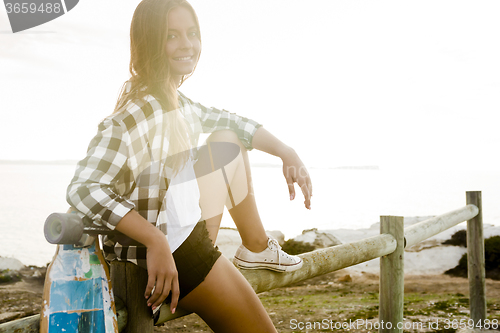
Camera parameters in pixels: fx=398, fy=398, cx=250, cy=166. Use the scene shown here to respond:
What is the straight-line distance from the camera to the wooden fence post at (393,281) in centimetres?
262

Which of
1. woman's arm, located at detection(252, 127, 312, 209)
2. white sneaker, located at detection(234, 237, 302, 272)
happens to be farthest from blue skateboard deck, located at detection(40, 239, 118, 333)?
woman's arm, located at detection(252, 127, 312, 209)

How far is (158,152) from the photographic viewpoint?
121 cm

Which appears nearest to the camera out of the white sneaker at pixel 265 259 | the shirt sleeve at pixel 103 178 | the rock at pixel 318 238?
the shirt sleeve at pixel 103 178

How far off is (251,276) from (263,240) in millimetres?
162

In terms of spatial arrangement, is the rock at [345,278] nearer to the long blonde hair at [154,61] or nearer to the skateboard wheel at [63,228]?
the long blonde hair at [154,61]

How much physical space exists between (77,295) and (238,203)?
2.34ft

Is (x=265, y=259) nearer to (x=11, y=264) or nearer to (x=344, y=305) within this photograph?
(x=344, y=305)

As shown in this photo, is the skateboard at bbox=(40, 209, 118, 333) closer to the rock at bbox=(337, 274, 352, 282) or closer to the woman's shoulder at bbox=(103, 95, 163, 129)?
the woman's shoulder at bbox=(103, 95, 163, 129)

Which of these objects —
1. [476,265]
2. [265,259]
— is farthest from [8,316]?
[476,265]

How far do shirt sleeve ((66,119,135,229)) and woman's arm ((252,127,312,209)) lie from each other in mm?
701

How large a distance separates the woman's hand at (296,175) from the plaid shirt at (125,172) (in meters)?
0.54

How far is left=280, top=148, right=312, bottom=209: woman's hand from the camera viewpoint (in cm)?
156

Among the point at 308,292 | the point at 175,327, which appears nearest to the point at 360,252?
the point at 175,327

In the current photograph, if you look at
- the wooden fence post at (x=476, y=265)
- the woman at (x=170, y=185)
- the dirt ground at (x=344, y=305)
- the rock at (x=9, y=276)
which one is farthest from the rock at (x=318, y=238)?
the woman at (x=170, y=185)
